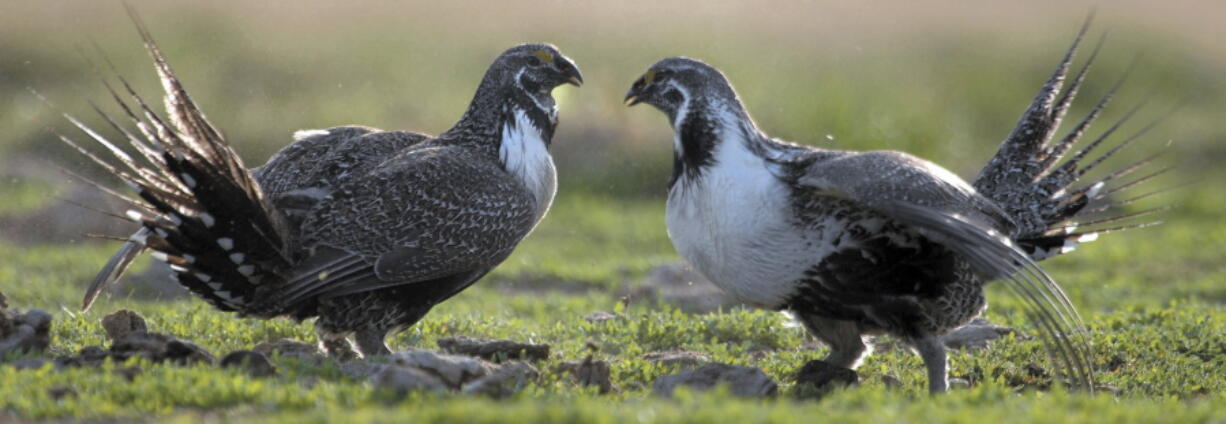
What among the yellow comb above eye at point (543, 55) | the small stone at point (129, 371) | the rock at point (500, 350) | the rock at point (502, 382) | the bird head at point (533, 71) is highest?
the yellow comb above eye at point (543, 55)

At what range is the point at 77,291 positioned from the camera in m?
9.80

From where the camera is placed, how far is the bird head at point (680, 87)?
642 centimetres

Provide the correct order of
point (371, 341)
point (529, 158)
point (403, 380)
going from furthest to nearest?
point (529, 158) < point (371, 341) < point (403, 380)

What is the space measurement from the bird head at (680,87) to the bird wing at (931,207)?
2.33 feet

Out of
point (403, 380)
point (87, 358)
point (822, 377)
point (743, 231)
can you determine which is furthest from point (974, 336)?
point (87, 358)

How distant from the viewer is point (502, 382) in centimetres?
566

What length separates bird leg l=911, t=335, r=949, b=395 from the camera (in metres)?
6.27

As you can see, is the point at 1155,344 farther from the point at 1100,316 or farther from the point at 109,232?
the point at 109,232

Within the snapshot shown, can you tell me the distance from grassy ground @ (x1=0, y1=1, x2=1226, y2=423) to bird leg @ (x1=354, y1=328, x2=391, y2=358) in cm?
63

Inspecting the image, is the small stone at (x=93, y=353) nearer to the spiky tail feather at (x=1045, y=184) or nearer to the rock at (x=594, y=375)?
the rock at (x=594, y=375)

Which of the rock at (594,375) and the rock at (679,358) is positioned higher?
the rock at (679,358)

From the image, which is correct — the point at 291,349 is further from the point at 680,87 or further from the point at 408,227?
the point at 680,87

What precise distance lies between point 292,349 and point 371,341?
0.44 metres

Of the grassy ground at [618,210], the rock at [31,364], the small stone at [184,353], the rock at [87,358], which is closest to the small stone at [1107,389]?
the grassy ground at [618,210]
